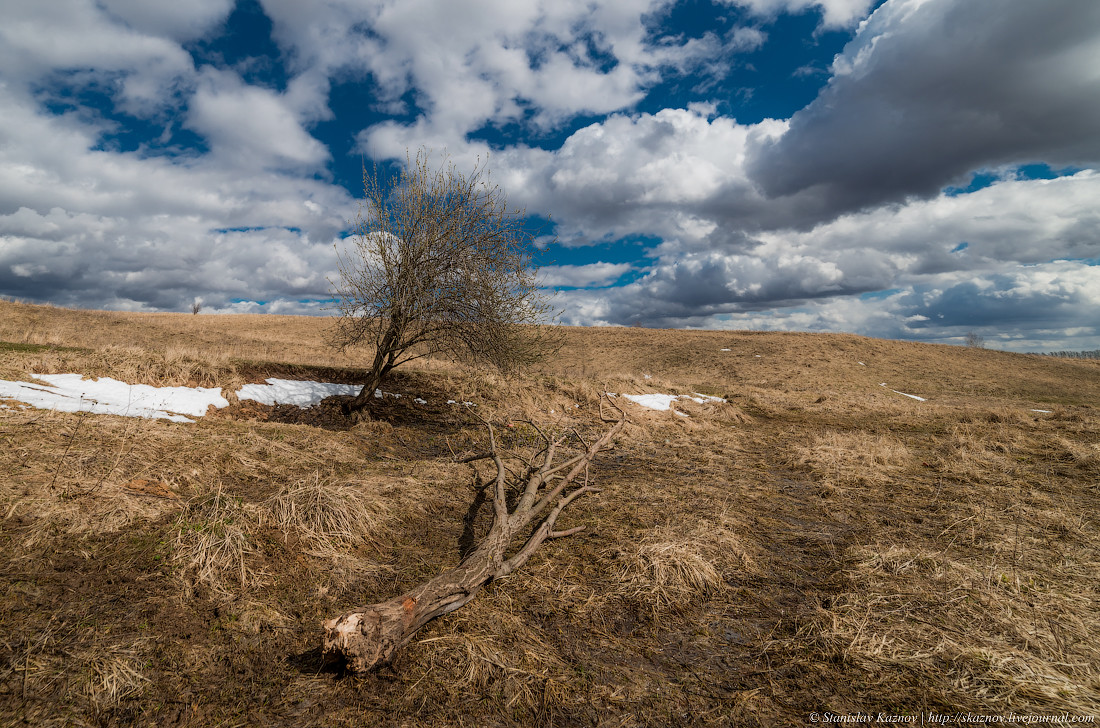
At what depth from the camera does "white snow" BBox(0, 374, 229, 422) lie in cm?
796

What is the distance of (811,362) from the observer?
1372 inches

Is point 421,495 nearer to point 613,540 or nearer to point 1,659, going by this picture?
point 613,540

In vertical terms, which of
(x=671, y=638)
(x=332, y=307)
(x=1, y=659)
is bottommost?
(x=671, y=638)

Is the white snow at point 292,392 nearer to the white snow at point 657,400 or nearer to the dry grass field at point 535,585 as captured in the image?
the dry grass field at point 535,585

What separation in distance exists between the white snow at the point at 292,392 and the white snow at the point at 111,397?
0.88m

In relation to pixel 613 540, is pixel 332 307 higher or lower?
higher

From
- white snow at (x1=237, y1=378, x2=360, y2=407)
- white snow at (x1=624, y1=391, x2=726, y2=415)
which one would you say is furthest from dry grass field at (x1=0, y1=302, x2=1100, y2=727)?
white snow at (x1=624, y1=391, x2=726, y2=415)

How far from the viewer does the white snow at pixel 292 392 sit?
1198 cm

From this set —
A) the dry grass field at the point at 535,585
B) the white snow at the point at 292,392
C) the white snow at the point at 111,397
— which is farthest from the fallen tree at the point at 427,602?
the white snow at the point at 292,392

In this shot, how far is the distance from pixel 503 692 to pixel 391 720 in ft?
2.60

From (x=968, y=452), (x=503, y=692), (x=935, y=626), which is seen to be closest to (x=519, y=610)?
(x=503, y=692)

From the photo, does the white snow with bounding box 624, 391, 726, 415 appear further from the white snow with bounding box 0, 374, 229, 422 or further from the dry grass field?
the white snow with bounding box 0, 374, 229, 422

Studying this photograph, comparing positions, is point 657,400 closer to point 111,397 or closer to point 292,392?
point 292,392

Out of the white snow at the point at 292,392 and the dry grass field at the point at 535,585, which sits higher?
the white snow at the point at 292,392
